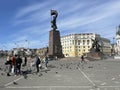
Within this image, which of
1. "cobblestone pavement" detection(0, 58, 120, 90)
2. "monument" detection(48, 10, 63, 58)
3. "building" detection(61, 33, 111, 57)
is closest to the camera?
"cobblestone pavement" detection(0, 58, 120, 90)

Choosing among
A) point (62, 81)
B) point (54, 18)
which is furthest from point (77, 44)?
point (62, 81)

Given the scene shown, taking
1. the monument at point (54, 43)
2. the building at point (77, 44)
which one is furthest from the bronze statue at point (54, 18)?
the building at point (77, 44)

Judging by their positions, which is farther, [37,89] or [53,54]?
[53,54]

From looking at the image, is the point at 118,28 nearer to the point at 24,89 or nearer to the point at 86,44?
the point at 86,44

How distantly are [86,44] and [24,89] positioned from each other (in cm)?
16319

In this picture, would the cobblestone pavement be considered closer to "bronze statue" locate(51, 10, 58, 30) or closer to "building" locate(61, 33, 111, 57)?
"bronze statue" locate(51, 10, 58, 30)

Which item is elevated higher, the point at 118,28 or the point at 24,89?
the point at 118,28

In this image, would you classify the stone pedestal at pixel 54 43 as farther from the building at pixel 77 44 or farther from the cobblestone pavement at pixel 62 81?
the building at pixel 77 44

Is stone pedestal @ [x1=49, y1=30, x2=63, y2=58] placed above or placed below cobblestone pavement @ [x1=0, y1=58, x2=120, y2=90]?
above

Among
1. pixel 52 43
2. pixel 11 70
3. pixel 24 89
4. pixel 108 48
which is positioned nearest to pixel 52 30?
pixel 52 43

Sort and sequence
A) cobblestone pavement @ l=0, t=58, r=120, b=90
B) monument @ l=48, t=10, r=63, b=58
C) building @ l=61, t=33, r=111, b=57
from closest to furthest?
cobblestone pavement @ l=0, t=58, r=120, b=90
monument @ l=48, t=10, r=63, b=58
building @ l=61, t=33, r=111, b=57

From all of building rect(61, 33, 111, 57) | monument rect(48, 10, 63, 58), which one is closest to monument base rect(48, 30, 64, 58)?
monument rect(48, 10, 63, 58)

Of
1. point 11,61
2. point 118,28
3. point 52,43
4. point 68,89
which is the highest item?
point 118,28

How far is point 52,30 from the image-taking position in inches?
2504
